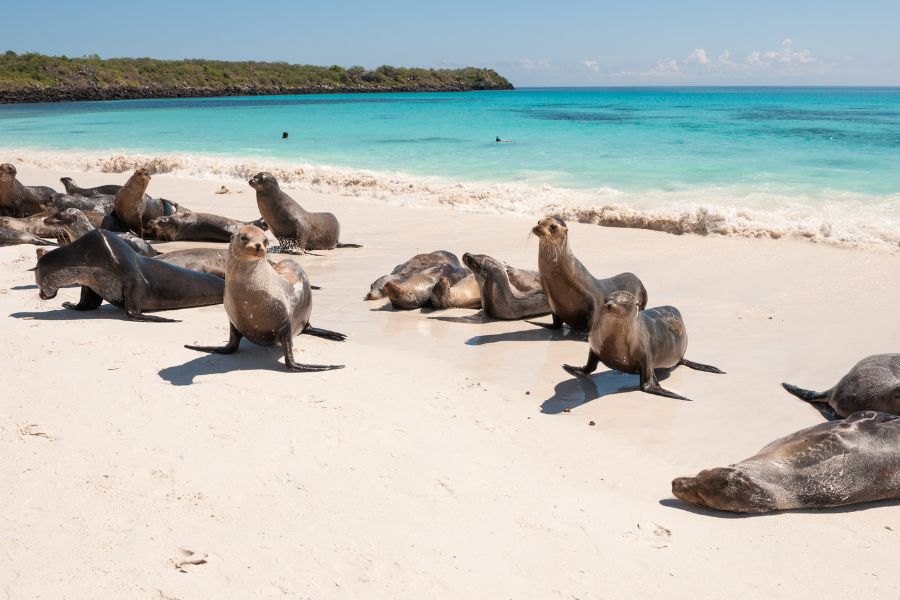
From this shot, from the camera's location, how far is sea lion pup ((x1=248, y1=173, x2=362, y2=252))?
10.4 meters

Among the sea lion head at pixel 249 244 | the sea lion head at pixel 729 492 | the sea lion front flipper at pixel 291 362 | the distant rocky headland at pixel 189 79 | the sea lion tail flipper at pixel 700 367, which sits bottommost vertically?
the sea lion tail flipper at pixel 700 367

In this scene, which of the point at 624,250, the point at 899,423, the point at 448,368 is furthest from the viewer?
the point at 624,250

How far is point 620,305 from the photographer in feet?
18.3

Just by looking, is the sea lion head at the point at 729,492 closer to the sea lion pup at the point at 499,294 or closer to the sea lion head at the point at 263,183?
the sea lion pup at the point at 499,294

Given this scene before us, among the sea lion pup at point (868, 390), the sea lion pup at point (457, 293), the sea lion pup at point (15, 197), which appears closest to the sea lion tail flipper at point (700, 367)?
the sea lion pup at point (868, 390)

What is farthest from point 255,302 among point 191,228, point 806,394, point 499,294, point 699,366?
point 191,228

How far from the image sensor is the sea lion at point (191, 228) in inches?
426

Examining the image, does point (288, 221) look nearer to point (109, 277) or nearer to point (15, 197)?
point (109, 277)

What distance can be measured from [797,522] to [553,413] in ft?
5.45

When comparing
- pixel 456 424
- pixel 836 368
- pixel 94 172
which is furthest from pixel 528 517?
pixel 94 172

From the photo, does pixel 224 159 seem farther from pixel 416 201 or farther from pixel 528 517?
pixel 528 517

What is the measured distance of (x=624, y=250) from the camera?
1050cm

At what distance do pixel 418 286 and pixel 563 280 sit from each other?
1559 mm

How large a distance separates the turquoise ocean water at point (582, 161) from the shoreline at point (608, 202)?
4cm
